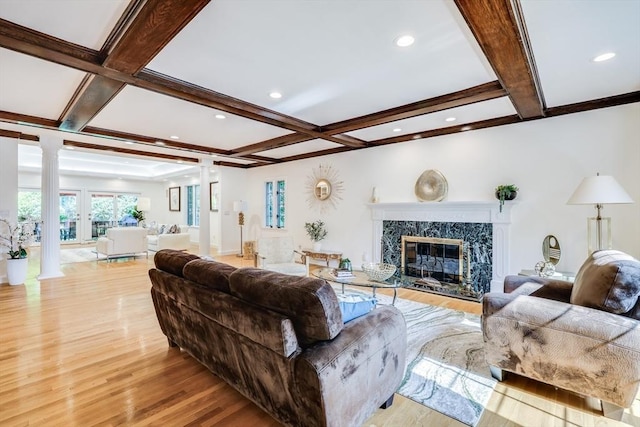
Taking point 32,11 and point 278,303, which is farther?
point 32,11

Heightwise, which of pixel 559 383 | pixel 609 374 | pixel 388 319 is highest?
pixel 388 319

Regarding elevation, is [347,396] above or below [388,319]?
below

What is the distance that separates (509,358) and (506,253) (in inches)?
95.2

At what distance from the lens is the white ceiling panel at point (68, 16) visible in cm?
188

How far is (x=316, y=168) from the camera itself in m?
6.71

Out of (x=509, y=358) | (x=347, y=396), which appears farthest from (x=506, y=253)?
(x=347, y=396)

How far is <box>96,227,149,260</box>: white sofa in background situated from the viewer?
7164mm

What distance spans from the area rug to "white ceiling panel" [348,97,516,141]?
2.57 meters

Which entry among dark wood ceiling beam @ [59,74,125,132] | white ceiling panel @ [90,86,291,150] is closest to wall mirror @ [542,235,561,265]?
white ceiling panel @ [90,86,291,150]

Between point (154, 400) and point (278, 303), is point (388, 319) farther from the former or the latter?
point (154, 400)

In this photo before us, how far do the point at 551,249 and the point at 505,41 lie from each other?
2921mm

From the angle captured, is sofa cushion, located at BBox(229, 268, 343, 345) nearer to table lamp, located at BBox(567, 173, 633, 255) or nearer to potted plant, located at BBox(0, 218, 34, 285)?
table lamp, located at BBox(567, 173, 633, 255)

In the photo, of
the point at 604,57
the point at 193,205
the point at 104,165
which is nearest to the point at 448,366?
the point at 604,57

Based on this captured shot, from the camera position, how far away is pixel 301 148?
246 inches
